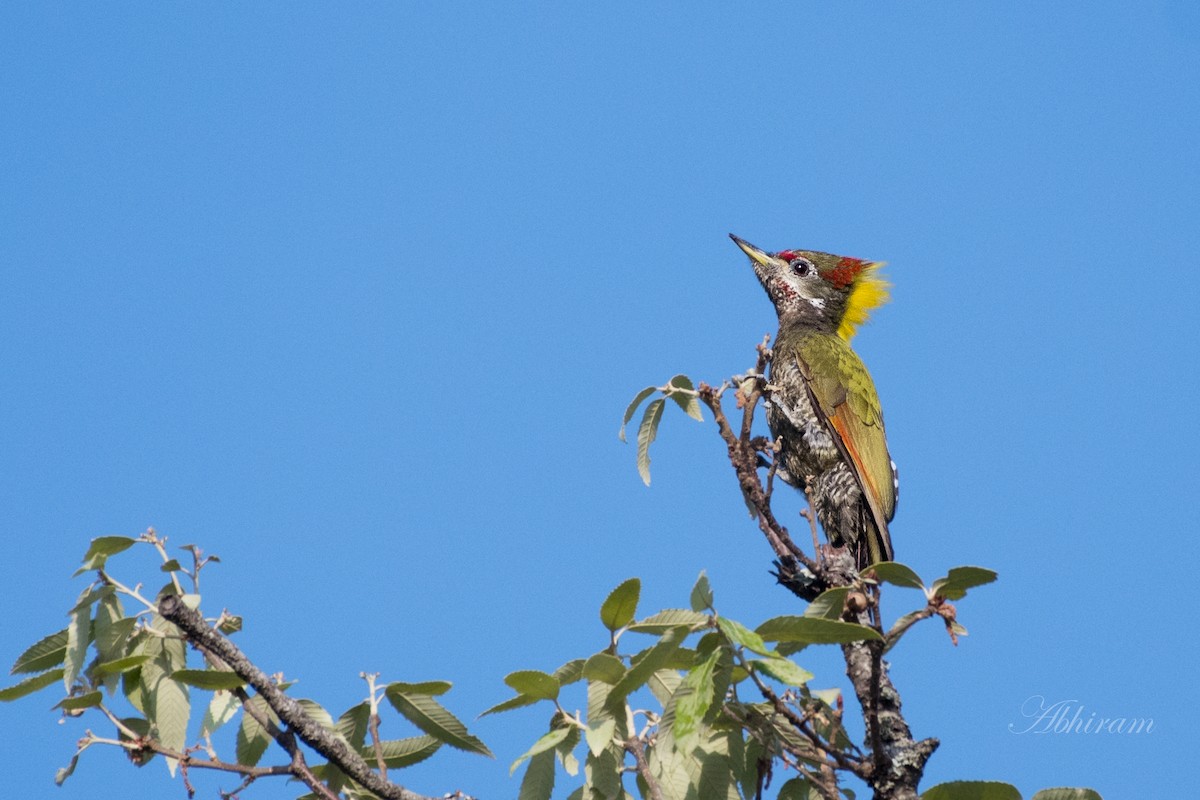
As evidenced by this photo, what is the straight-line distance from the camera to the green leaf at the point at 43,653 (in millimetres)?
2938

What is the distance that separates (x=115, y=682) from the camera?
3.03m

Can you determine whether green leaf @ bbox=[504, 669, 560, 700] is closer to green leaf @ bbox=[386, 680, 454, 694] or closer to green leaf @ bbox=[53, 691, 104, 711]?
green leaf @ bbox=[386, 680, 454, 694]

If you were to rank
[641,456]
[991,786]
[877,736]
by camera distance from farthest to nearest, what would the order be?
1. [641,456]
2. [877,736]
3. [991,786]

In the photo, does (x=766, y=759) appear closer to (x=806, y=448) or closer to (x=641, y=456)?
(x=641, y=456)

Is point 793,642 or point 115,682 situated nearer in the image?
point 793,642

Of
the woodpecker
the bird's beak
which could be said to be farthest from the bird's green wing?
the bird's beak

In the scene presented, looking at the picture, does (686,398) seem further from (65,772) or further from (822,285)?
(822,285)

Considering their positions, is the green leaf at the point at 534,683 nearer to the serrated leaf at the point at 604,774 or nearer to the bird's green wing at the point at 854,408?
the serrated leaf at the point at 604,774

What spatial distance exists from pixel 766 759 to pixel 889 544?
3322mm

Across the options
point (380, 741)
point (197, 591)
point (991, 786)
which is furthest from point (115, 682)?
point (991, 786)

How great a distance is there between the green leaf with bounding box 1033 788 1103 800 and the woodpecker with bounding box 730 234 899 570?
9.44 ft

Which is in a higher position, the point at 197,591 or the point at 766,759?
the point at 197,591

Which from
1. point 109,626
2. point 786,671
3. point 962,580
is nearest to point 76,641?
point 109,626

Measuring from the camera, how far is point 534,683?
271cm
